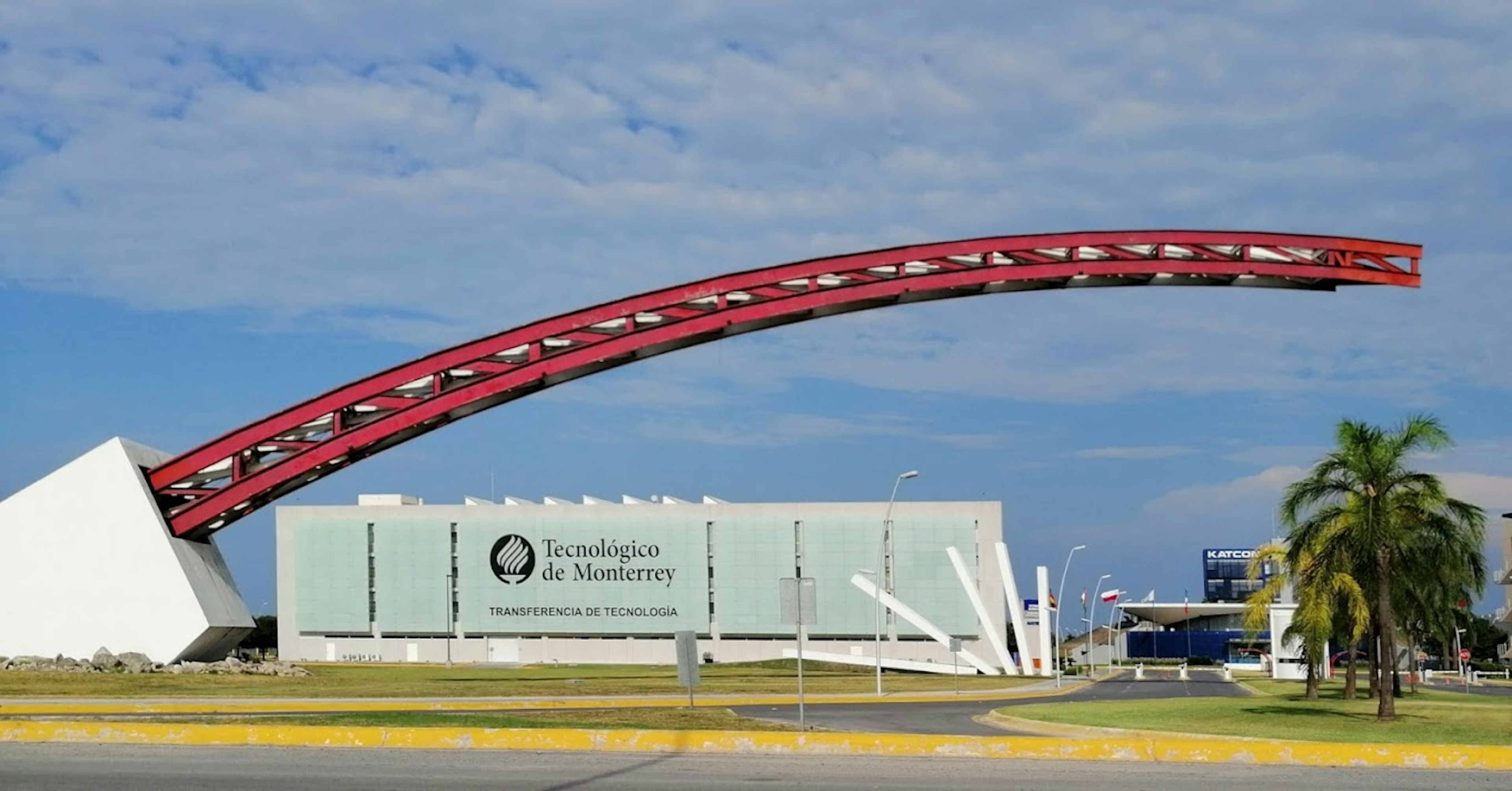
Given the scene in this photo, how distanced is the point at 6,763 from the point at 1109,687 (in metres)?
58.0

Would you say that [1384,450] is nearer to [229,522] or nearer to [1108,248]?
[1108,248]

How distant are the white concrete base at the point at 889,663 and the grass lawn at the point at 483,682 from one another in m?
1.11

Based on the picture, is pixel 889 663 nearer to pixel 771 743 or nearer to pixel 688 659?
pixel 688 659

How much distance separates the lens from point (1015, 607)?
7975cm

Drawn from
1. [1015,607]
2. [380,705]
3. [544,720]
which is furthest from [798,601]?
[1015,607]

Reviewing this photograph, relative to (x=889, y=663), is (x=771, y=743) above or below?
above

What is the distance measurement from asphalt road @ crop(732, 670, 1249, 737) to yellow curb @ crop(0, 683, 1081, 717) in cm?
124

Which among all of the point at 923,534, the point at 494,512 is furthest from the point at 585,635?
the point at 923,534

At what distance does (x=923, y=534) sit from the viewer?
91188 mm

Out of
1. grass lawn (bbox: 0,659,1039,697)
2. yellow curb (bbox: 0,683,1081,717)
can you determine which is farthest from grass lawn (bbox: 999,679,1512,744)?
grass lawn (bbox: 0,659,1039,697)

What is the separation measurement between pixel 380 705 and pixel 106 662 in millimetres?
9744

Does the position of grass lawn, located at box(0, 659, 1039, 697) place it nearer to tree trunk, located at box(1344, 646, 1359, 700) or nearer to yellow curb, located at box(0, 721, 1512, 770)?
yellow curb, located at box(0, 721, 1512, 770)

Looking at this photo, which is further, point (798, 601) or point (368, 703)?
point (368, 703)

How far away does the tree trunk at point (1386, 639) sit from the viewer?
101ft
